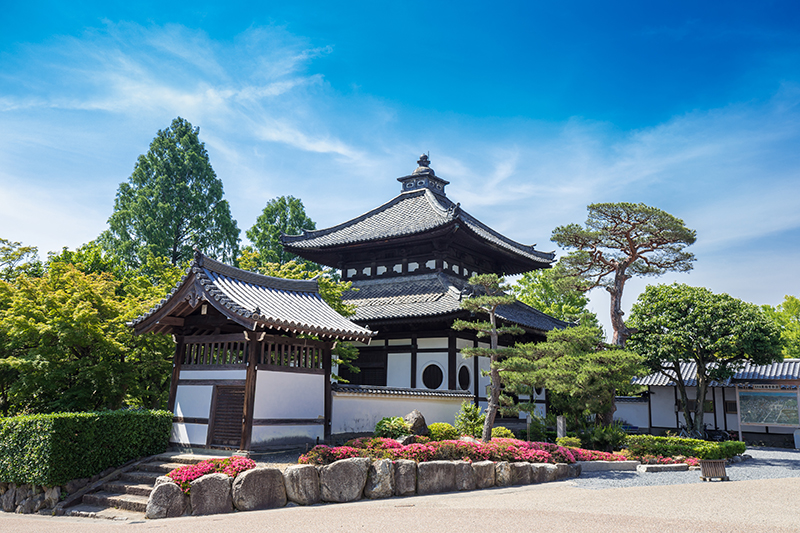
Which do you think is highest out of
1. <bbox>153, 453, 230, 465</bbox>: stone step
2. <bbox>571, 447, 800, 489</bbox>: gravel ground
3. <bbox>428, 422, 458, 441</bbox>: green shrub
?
<bbox>428, 422, 458, 441</bbox>: green shrub

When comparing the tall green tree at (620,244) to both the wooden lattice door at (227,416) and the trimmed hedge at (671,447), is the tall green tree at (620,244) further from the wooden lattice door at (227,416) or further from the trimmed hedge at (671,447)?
the wooden lattice door at (227,416)

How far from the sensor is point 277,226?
145ft

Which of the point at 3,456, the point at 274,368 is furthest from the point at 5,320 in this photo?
the point at 274,368

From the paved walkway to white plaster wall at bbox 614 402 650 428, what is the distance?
67.4 feet

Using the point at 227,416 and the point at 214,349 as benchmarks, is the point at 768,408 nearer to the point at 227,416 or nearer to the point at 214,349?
the point at 227,416

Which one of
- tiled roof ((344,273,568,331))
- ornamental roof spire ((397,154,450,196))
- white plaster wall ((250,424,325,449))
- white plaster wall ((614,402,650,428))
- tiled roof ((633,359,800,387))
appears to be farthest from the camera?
white plaster wall ((614,402,650,428))

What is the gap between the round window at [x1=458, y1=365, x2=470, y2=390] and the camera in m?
21.8

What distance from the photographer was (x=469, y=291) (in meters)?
22.1

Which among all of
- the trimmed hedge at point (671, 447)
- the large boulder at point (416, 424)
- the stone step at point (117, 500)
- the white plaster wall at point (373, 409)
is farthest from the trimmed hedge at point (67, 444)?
the trimmed hedge at point (671, 447)

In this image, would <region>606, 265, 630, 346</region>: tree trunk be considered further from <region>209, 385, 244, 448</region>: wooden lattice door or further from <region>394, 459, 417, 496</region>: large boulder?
<region>209, 385, 244, 448</region>: wooden lattice door

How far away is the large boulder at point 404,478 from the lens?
512 inches

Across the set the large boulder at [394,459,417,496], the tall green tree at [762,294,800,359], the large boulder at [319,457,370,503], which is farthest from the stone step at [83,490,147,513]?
the tall green tree at [762,294,800,359]

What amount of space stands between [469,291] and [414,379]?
13.1ft

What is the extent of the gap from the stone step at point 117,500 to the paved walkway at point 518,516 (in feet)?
2.54
